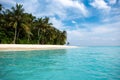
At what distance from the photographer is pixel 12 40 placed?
3466cm

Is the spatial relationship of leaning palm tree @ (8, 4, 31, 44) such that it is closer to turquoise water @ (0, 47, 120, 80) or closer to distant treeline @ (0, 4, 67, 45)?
distant treeline @ (0, 4, 67, 45)

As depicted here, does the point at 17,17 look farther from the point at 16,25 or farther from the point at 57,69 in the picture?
the point at 57,69

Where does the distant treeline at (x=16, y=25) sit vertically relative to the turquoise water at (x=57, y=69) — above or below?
above

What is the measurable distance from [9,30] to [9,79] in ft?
104

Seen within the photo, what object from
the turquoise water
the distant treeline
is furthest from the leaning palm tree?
the turquoise water

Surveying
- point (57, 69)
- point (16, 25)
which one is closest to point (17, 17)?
point (16, 25)

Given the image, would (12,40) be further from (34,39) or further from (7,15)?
(34,39)

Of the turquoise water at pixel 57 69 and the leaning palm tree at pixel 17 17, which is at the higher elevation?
the leaning palm tree at pixel 17 17

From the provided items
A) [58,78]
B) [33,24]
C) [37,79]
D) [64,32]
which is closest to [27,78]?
[37,79]

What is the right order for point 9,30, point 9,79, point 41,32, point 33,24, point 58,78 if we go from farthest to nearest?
point 41,32
point 33,24
point 9,30
point 58,78
point 9,79

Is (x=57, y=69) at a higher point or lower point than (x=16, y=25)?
lower

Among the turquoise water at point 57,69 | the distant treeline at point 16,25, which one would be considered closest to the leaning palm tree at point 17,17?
the distant treeline at point 16,25

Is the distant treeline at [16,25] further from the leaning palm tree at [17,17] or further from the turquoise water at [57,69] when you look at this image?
the turquoise water at [57,69]

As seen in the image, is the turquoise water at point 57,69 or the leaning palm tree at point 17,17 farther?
the leaning palm tree at point 17,17
